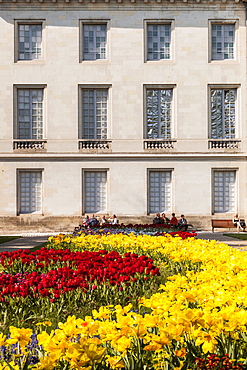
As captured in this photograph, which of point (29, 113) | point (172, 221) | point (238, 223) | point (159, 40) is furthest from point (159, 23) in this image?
point (238, 223)

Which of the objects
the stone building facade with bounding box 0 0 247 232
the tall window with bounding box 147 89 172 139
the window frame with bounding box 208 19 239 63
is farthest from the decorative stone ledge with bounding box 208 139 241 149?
the window frame with bounding box 208 19 239 63

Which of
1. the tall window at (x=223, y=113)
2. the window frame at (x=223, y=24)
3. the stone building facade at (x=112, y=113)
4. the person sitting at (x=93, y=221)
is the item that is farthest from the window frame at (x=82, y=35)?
the person sitting at (x=93, y=221)

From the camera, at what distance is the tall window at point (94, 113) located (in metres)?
26.7

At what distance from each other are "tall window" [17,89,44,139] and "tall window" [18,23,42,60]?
7.07 ft

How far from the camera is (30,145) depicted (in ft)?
86.2

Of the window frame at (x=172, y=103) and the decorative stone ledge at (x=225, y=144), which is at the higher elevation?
the window frame at (x=172, y=103)

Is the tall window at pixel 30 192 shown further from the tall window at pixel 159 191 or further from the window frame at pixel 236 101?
the window frame at pixel 236 101

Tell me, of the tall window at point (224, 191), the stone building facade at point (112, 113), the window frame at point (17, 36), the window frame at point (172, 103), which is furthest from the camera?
the tall window at point (224, 191)

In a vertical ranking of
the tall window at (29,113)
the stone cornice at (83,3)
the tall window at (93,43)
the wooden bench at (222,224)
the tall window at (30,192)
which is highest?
the stone cornice at (83,3)

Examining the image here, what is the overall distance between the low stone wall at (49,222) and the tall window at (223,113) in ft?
18.2

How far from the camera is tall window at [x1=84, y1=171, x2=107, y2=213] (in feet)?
86.8

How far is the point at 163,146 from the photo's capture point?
86.8 ft

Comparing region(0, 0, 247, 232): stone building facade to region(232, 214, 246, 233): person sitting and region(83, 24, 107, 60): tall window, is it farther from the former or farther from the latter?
region(232, 214, 246, 233): person sitting

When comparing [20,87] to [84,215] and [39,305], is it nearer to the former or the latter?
[84,215]
